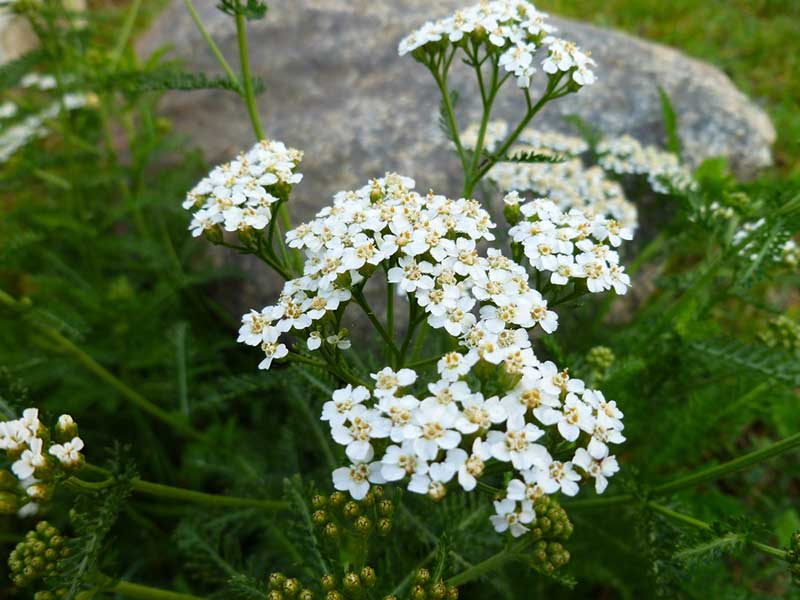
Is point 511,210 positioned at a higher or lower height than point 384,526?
higher

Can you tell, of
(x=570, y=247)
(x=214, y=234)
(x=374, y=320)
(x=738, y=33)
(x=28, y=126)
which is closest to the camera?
(x=374, y=320)

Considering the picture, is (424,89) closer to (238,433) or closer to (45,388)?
(238,433)

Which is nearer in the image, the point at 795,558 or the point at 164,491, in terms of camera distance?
the point at 795,558

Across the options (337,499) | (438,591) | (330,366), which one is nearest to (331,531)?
(337,499)

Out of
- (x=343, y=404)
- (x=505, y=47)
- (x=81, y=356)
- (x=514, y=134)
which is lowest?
(x=81, y=356)

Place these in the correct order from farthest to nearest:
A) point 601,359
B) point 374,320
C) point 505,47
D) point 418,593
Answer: point 601,359, point 505,47, point 374,320, point 418,593

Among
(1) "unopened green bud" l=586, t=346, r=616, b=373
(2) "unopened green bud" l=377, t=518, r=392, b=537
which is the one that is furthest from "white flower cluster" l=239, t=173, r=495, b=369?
(1) "unopened green bud" l=586, t=346, r=616, b=373

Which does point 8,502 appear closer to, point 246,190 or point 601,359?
point 246,190

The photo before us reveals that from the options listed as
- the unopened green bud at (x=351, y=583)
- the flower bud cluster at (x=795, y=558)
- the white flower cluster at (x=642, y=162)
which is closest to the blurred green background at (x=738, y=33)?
the white flower cluster at (x=642, y=162)
